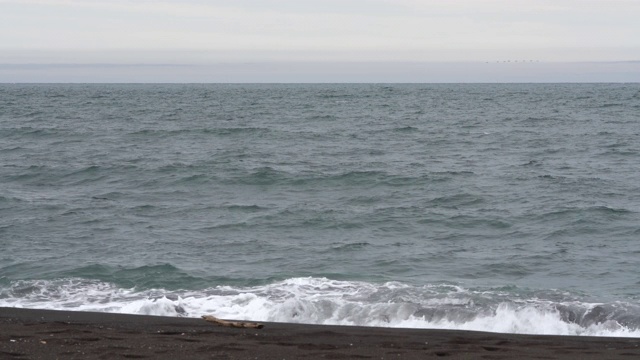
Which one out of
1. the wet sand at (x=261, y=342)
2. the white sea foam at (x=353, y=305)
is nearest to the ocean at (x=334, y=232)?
the white sea foam at (x=353, y=305)

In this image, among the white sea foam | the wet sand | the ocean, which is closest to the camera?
the wet sand

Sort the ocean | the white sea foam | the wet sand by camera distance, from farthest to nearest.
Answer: the ocean
the white sea foam
the wet sand

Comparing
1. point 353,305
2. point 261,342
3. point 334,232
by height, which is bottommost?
point 334,232

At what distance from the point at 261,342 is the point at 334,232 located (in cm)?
901

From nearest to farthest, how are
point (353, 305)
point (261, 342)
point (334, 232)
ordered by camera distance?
point (261, 342)
point (353, 305)
point (334, 232)

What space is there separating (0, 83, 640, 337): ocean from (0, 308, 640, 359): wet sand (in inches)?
56.6

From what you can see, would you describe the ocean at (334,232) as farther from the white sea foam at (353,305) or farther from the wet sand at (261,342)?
the wet sand at (261,342)

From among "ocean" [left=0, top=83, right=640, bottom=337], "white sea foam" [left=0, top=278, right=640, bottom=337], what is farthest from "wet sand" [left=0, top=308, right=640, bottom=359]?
"ocean" [left=0, top=83, right=640, bottom=337]

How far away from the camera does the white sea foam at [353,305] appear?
10938 mm

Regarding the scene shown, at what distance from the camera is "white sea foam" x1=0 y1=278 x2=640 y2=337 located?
1094 centimetres

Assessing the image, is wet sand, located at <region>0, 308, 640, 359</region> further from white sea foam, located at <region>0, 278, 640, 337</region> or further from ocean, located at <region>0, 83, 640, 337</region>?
ocean, located at <region>0, 83, 640, 337</region>

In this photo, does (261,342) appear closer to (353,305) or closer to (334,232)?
(353,305)

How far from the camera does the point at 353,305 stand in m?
11.6

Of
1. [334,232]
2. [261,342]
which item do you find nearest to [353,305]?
[261,342]
